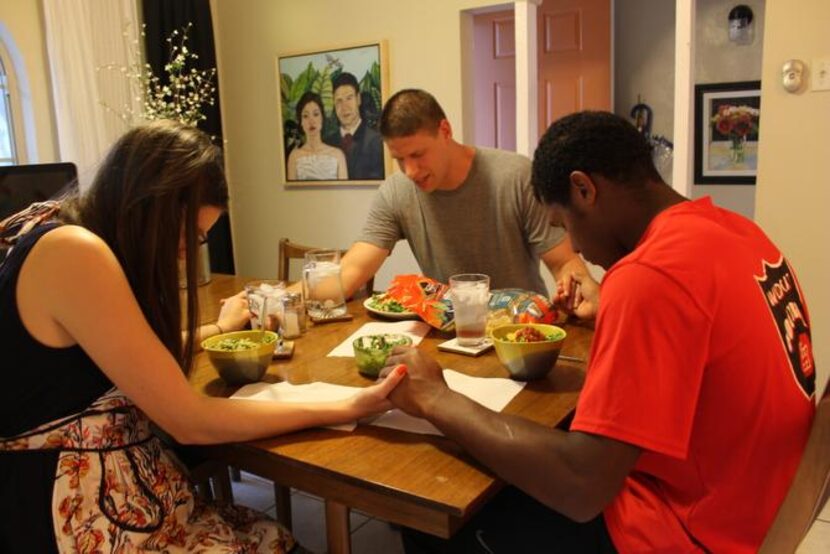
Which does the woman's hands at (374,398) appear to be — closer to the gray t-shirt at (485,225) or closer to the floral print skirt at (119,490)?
the floral print skirt at (119,490)

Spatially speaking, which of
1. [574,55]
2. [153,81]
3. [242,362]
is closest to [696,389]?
[242,362]

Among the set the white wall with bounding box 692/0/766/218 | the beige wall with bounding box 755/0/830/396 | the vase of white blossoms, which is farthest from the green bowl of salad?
the white wall with bounding box 692/0/766/218

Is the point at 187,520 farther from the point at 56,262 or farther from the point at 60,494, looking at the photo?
the point at 56,262

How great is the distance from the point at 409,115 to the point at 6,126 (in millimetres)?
2532

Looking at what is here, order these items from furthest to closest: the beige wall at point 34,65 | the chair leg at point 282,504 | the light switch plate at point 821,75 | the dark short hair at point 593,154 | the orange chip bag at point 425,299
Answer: the beige wall at point 34,65
the light switch plate at point 821,75
the chair leg at point 282,504
the orange chip bag at point 425,299
the dark short hair at point 593,154

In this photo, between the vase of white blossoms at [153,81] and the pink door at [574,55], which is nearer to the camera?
the vase of white blossoms at [153,81]

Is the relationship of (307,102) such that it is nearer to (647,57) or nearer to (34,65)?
(34,65)

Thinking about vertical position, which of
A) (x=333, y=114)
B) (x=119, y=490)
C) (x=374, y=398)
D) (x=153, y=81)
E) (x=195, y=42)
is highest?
(x=195, y=42)

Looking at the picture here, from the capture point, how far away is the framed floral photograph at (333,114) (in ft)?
12.7

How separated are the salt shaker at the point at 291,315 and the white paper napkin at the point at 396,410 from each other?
330mm

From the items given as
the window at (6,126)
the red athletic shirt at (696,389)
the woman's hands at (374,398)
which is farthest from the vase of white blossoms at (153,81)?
the red athletic shirt at (696,389)

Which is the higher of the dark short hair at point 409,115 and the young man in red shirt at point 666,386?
the dark short hair at point 409,115

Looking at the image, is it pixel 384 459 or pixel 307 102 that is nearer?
pixel 384 459

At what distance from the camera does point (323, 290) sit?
6.16ft
